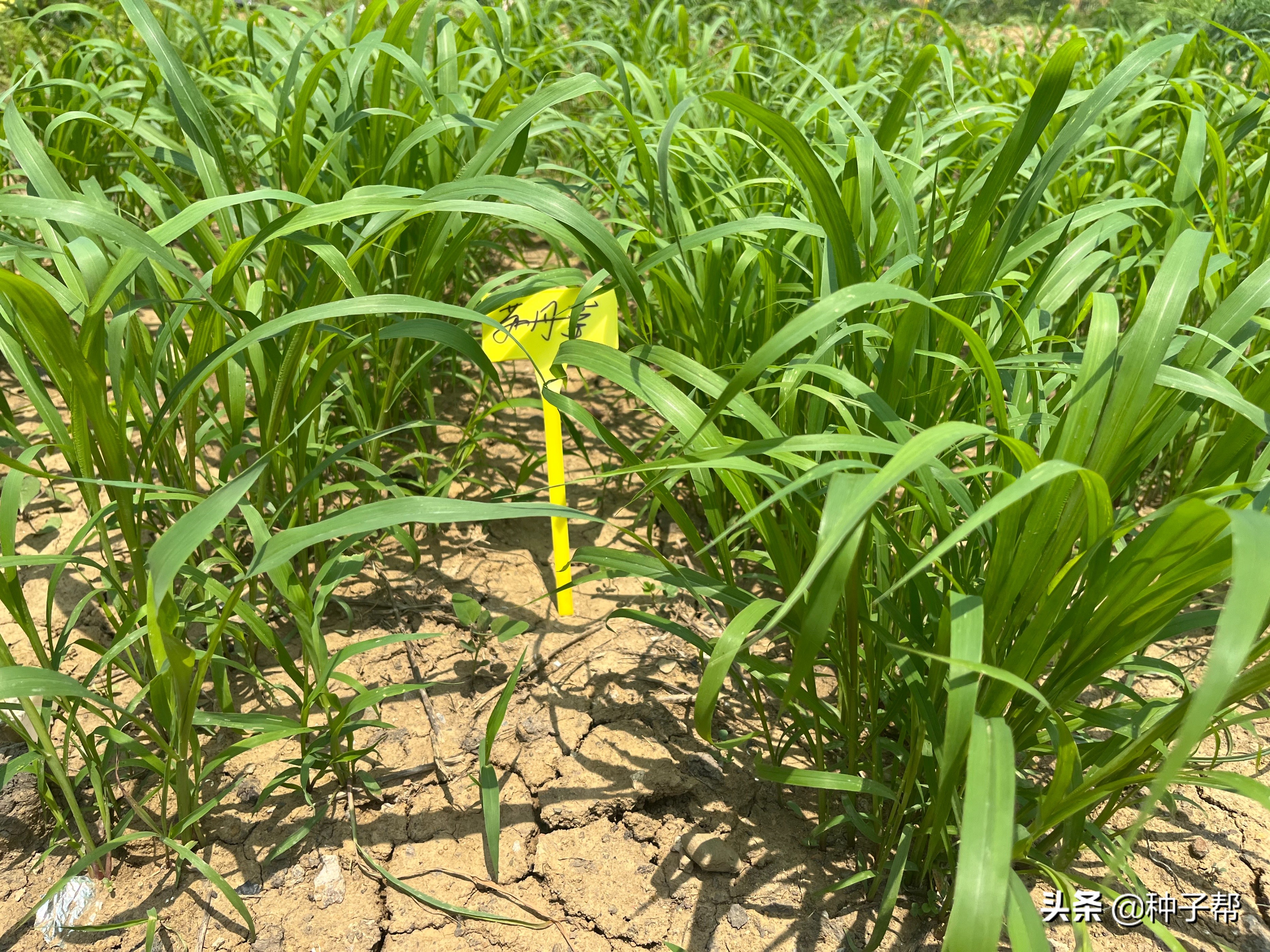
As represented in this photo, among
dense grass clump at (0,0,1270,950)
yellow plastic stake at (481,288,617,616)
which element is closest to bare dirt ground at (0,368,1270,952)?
dense grass clump at (0,0,1270,950)

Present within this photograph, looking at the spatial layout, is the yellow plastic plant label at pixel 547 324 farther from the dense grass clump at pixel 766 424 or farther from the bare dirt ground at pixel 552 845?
the bare dirt ground at pixel 552 845

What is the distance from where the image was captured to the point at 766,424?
83 cm

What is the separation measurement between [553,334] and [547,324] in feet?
0.05

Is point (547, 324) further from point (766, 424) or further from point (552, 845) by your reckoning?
point (552, 845)

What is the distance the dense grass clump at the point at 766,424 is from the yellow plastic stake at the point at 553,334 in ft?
0.12

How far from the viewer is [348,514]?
0.68m

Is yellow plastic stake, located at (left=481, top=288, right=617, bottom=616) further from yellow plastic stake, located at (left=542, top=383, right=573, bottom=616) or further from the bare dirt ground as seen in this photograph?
the bare dirt ground

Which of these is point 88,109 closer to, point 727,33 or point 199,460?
point 199,460

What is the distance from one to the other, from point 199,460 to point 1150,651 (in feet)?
4.90

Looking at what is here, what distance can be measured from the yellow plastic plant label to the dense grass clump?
31 mm

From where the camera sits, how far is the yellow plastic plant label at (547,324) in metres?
A: 1.15

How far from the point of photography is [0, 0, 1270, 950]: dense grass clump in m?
0.69

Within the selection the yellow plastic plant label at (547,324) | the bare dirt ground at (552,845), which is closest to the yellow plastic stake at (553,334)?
the yellow plastic plant label at (547,324)

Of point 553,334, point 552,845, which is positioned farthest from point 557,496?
point 552,845
